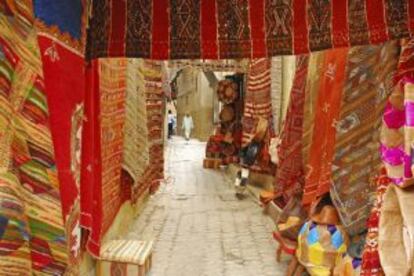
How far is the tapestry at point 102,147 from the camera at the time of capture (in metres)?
2.14

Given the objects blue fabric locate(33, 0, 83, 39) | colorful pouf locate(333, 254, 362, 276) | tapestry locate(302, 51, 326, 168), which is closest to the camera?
blue fabric locate(33, 0, 83, 39)

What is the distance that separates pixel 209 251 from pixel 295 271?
932mm

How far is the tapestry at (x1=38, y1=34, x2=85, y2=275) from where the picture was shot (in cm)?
143

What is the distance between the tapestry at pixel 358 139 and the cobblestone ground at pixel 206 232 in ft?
3.48

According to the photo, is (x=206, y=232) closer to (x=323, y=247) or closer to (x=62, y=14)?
(x=323, y=247)

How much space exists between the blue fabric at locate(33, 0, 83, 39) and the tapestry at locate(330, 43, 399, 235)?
57.6 inches

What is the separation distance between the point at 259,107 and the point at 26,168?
15.9ft

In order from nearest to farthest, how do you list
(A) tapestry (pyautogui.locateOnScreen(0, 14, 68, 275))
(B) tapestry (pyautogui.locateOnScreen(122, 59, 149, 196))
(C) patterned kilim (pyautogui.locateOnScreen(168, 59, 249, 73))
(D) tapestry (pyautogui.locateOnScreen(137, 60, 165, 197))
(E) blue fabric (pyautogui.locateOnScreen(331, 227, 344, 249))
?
(A) tapestry (pyautogui.locateOnScreen(0, 14, 68, 275))
(E) blue fabric (pyautogui.locateOnScreen(331, 227, 344, 249))
(B) tapestry (pyautogui.locateOnScreen(122, 59, 149, 196))
(D) tapestry (pyautogui.locateOnScreen(137, 60, 165, 197))
(C) patterned kilim (pyautogui.locateOnScreen(168, 59, 249, 73))

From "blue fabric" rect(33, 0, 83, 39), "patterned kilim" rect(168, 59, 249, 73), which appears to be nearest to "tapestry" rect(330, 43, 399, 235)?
"blue fabric" rect(33, 0, 83, 39)

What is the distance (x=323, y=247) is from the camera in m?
2.70

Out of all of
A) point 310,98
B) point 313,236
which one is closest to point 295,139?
point 310,98

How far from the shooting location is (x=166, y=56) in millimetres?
1938

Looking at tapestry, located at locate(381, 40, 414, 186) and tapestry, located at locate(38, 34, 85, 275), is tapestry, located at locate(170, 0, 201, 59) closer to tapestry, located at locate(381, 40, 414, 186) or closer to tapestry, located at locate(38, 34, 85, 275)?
tapestry, located at locate(38, 34, 85, 275)

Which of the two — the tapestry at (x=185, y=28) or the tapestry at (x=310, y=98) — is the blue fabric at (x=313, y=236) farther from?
the tapestry at (x=185, y=28)
